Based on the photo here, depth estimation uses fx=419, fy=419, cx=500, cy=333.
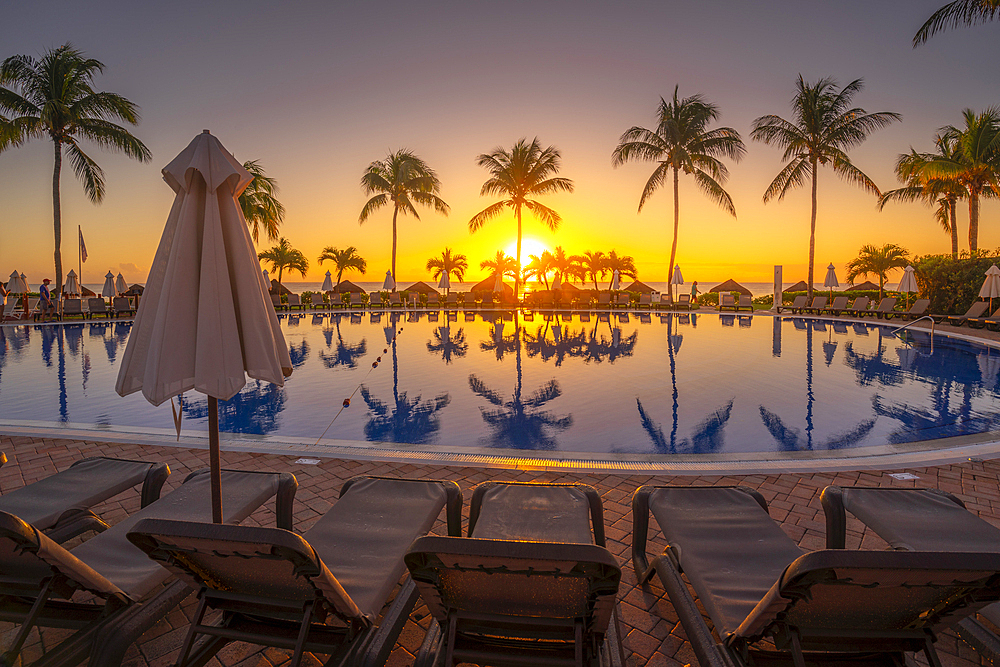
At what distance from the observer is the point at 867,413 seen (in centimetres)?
631

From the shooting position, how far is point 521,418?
6.34 meters

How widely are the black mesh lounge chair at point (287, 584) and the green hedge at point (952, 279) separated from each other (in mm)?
23422

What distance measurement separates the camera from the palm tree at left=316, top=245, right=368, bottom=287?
38.4 meters

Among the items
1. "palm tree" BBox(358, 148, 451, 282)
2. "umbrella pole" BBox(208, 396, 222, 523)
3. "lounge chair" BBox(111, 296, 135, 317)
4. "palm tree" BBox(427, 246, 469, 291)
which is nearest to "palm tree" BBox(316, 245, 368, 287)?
"palm tree" BBox(427, 246, 469, 291)

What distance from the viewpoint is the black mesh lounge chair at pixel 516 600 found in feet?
3.90

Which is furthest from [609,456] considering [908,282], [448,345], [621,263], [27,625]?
[621,263]

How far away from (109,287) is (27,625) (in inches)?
1070

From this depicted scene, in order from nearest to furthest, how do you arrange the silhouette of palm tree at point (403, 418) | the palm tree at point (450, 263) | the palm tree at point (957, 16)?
the silhouette of palm tree at point (403, 418)
the palm tree at point (957, 16)
the palm tree at point (450, 263)

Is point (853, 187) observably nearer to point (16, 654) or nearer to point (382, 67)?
point (382, 67)

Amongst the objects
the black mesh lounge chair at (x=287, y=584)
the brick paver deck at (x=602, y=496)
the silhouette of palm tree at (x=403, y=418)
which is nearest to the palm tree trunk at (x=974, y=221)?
the brick paver deck at (x=602, y=496)

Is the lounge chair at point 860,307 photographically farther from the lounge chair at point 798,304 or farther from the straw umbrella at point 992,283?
the straw umbrella at point 992,283

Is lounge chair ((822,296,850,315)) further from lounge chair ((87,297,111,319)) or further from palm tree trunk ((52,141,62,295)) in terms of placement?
palm tree trunk ((52,141,62,295))

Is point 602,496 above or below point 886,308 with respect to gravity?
below

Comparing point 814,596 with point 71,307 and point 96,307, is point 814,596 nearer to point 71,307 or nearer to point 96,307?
point 71,307
